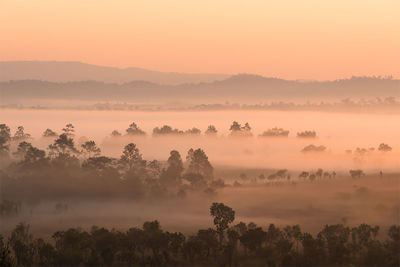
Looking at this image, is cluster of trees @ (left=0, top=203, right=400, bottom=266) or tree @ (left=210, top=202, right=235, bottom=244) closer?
cluster of trees @ (left=0, top=203, right=400, bottom=266)

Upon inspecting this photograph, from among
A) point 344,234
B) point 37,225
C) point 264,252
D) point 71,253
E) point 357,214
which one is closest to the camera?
point 71,253

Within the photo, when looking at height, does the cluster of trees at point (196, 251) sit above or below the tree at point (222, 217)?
below

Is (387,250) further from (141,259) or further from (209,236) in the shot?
(141,259)

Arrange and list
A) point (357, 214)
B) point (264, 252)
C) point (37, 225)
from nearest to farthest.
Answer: point (264, 252), point (37, 225), point (357, 214)

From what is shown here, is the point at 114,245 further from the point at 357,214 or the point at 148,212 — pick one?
the point at 357,214

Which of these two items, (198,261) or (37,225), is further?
(37,225)

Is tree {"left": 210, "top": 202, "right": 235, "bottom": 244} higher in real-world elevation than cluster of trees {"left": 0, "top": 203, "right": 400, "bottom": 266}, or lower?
higher

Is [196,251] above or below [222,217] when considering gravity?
below

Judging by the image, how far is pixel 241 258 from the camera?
14088 cm

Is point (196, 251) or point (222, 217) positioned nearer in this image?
point (196, 251)

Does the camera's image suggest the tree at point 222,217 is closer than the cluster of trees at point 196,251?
No

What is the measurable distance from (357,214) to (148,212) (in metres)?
54.1

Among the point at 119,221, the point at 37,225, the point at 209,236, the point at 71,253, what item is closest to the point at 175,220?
the point at 119,221

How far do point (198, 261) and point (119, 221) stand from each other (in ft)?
176
